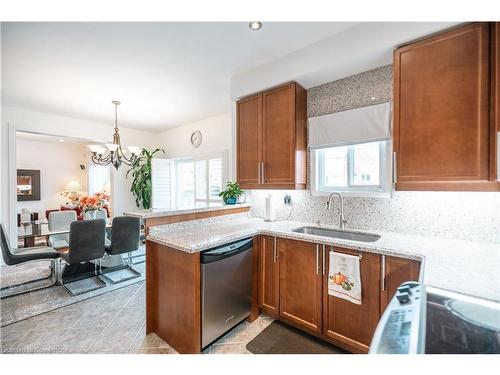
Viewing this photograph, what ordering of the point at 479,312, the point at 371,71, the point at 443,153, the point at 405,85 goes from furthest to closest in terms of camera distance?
the point at 371,71 → the point at 405,85 → the point at 443,153 → the point at 479,312

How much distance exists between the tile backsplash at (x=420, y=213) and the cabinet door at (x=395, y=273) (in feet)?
1.98

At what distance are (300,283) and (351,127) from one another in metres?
1.55

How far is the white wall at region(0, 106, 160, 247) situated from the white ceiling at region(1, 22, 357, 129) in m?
0.30

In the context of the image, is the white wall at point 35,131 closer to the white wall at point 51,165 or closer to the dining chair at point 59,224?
the dining chair at point 59,224

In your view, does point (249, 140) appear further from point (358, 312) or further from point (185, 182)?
point (185, 182)

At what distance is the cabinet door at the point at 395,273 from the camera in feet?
4.63

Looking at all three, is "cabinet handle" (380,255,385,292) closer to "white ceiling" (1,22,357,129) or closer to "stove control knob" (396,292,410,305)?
"stove control knob" (396,292,410,305)

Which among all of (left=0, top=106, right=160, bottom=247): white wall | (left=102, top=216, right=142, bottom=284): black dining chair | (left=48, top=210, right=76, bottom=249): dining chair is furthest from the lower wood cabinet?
(left=0, top=106, right=160, bottom=247): white wall

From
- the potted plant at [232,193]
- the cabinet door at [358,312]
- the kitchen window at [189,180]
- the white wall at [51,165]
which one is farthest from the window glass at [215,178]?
the white wall at [51,165]

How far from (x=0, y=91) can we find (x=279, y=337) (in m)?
4.66

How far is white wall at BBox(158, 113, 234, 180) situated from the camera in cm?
407

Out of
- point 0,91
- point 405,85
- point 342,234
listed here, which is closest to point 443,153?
point 405,85
